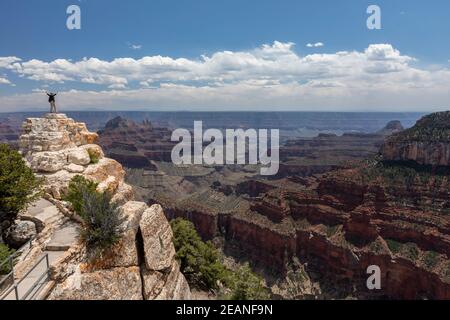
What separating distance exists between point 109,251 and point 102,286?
158 centimetres

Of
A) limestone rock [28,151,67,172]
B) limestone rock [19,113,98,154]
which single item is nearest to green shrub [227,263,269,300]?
limestone rock [28,151,67,172]

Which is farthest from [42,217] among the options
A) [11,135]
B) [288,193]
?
[11,135]

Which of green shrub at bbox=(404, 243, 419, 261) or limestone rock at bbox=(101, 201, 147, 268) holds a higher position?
limestone rock at bbox=(101, 201, 147, 268)

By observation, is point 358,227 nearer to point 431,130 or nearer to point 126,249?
point 431,130

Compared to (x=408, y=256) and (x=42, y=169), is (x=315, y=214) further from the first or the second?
(x=42, y=169)

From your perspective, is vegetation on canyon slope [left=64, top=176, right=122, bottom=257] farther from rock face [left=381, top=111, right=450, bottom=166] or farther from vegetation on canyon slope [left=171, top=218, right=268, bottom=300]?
rock face [left=381, top=111, right=450, bottom=166]

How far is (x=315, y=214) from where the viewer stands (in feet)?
208

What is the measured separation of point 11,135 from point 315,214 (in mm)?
189492

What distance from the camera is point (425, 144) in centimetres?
6234

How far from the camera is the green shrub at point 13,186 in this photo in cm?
1639

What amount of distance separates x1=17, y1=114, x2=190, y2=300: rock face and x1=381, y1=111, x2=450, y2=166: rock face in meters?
56.2

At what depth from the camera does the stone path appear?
40.5 feet

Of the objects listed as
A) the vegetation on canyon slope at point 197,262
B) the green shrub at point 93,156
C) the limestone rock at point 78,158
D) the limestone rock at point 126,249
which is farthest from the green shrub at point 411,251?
the limestone rock at point 78,158

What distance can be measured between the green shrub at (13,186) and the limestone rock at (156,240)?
582cm
